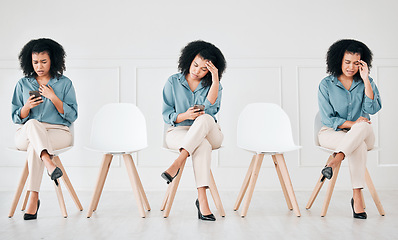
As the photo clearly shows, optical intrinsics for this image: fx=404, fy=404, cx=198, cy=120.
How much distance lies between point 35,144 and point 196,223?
111 cm

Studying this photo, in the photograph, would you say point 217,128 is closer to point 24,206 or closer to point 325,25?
point 24,206

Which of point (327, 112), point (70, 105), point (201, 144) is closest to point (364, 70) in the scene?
point (327, 112)

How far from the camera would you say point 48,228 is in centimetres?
227

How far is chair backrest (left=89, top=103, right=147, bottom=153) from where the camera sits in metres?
2.98

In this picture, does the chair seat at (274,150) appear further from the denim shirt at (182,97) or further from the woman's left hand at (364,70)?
the woman's left hand at (364,70)

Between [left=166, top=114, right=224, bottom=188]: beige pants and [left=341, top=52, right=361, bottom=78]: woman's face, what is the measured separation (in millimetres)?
1023

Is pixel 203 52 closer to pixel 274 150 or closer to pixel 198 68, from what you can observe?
pixel 198 68

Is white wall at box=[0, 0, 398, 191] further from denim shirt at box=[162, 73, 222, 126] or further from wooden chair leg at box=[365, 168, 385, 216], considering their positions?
wooden chair leg at box=[365, 168, 385, 216]

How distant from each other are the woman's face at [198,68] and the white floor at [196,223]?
943 millimetres

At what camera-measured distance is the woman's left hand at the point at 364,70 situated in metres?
2.76

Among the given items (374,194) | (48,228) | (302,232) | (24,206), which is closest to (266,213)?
(302,232)

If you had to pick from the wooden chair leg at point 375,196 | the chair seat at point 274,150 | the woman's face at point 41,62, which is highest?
the woman's face at point 41,62

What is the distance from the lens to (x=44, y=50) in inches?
113

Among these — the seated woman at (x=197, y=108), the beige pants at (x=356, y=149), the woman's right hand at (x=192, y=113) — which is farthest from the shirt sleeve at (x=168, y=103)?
A: the beige pants at (x=356, y=149)
